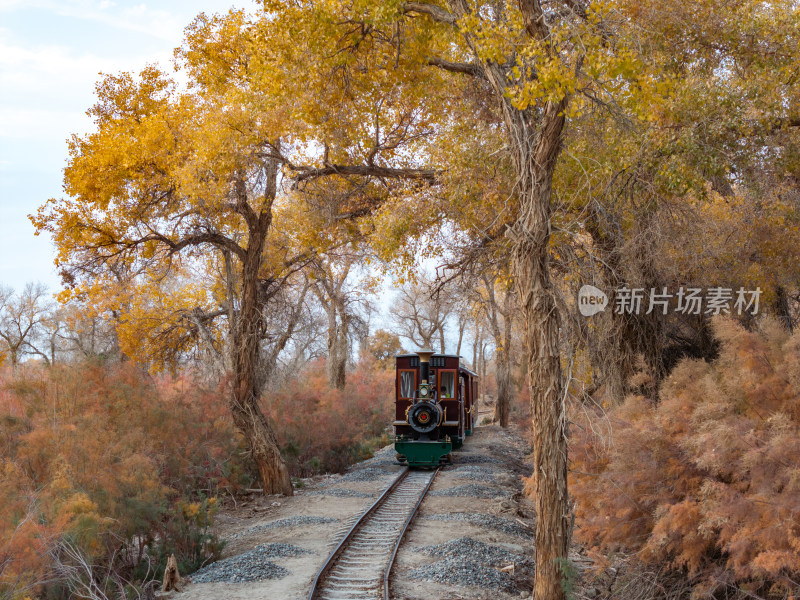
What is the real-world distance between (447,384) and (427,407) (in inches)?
53.1

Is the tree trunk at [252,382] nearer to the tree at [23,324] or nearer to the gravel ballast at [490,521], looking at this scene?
the gravel ballast at [490,521]

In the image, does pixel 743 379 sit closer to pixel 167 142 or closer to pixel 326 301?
pixel 167 142

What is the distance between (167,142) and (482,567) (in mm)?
10461

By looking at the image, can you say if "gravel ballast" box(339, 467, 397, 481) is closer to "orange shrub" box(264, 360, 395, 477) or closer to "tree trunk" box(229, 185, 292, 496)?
"orange shrub" box(264, 360, 395, 477)

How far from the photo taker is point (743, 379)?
7031 millimetres

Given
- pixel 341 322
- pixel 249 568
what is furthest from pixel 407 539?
pixel 341 322

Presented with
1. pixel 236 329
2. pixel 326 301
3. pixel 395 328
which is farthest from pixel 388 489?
pixel 395 328

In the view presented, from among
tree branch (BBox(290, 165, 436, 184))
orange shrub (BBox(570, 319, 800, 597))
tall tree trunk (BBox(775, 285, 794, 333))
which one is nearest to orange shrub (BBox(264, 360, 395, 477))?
tree branch (BBox(290, 165, 436, 184))

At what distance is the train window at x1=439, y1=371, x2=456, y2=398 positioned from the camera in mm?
19141

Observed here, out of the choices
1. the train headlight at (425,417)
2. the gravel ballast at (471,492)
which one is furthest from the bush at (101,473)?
the train headlight at (425,417)

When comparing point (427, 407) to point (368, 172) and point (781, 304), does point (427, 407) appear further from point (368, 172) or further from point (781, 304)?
point (781, 304)

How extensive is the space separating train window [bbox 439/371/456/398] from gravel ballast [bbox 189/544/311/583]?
9896 millimetres

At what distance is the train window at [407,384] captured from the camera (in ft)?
63.1

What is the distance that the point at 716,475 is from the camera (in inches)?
277
